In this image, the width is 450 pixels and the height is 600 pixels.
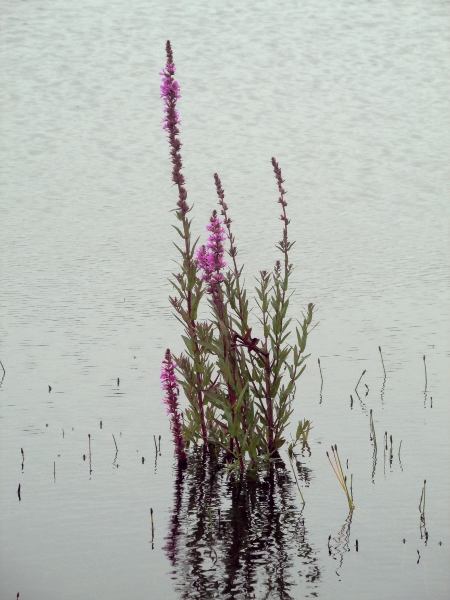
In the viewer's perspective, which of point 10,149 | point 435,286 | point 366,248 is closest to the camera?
point 435,286

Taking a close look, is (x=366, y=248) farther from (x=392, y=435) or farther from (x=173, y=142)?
(x=173, y=142)

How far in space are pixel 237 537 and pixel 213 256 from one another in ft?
5.92

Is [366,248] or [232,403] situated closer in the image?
[232,403]

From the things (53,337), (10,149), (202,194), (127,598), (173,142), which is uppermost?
(10,149)

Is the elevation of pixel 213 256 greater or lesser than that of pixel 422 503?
greater

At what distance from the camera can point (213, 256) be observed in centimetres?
662

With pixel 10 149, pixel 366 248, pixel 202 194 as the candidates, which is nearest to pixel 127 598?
pixel 366 248

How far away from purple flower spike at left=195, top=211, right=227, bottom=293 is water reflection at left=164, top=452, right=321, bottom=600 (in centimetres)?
132

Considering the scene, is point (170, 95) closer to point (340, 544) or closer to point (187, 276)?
point (187, 276)

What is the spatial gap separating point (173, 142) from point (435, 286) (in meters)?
8.57

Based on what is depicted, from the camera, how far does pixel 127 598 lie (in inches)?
202

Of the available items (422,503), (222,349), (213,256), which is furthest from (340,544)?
(213,256)

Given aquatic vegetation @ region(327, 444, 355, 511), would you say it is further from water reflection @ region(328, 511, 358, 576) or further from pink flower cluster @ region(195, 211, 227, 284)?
pink flower cluster @ region(195, 211, 227, 284)

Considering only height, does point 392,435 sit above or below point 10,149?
below
